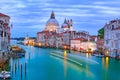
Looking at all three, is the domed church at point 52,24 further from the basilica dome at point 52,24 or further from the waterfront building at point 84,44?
the waterfront building at point 84,44

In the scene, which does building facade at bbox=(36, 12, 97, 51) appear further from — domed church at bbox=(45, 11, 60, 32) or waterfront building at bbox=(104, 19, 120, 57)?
waterfront building at bbox=(104, 19, 120, 57)

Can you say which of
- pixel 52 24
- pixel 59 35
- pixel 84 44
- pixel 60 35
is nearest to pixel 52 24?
pixel 52 24

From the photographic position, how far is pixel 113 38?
47.9 m

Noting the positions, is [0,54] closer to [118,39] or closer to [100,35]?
[118,39]

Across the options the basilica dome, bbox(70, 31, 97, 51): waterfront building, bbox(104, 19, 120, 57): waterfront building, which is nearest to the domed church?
the basilica dome

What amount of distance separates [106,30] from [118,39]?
674 cm

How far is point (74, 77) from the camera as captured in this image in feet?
92.4

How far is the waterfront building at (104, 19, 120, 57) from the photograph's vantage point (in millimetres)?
46041

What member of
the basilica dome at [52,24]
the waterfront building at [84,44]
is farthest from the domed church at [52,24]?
the waterfront building at [84,44]

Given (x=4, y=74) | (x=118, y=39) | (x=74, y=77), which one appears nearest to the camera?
(x=4, y=74)

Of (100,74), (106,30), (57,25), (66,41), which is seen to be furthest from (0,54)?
(57,25)

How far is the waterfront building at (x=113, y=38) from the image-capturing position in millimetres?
46041

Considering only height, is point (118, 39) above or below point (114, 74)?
above

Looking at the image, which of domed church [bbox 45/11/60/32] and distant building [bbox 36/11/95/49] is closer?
distant building [bbox 36/11/95/49]
